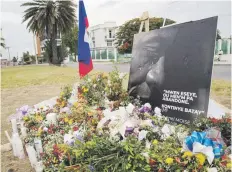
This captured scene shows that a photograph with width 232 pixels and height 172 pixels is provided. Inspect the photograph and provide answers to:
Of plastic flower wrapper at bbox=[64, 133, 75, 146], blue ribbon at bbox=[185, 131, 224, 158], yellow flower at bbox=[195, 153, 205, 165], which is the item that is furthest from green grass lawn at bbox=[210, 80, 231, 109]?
plastic flower wrapper at bbox=[64, 133, 75, 146]

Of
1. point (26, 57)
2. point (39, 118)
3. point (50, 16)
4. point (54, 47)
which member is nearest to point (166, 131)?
point (39, 118)

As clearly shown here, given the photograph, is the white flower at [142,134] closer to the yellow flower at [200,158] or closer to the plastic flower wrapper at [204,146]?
the plastic flower wrapper at [204,146]

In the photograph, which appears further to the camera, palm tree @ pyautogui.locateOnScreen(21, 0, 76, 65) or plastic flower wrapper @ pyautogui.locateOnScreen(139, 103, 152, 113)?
palm tree @ pyautogui.locateOnScreen(21, 0, 76, 65)

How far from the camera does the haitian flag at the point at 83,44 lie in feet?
12.8

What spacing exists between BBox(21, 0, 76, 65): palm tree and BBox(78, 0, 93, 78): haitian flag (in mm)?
23035

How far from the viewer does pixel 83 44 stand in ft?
13.0

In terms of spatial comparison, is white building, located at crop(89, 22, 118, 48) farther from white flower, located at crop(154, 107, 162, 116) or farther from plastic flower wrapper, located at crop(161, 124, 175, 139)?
plastic flower wrapper, located at crop(161, 124, 175, 139)

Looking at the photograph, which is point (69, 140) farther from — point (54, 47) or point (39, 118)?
point (54, 47)

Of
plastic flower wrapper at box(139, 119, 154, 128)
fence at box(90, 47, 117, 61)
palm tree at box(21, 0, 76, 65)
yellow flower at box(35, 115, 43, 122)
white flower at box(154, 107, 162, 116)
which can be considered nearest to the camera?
plastic flower wrapper at box(139, 119, 154, 128)

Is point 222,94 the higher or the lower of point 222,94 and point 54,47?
the lower

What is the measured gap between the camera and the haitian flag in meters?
3.91

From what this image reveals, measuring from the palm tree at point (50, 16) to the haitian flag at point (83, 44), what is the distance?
23.0 meters

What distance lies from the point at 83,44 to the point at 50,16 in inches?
948

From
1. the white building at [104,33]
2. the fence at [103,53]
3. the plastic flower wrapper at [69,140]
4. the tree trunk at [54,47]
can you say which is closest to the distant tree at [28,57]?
the white building at [104,33]
